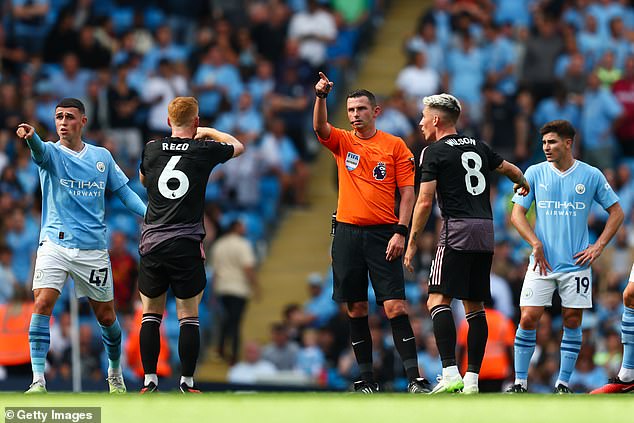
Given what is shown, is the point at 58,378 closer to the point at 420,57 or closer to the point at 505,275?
the point at 505,275

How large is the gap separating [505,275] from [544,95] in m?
5.17

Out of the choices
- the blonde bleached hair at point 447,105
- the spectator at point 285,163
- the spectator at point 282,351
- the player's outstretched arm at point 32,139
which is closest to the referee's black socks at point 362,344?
the blonde bleached hair at point 447,105

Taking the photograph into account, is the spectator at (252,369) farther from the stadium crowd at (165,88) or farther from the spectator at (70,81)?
the spectator at (70,81)

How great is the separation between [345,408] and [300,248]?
14704mm

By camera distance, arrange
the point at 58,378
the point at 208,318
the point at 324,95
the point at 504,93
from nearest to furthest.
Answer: the point at 324,95
the point at 58,378
the point at 208,318
the point at 504,93

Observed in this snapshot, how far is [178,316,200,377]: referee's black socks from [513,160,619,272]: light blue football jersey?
10.9ft

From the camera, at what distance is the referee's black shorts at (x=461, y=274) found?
13281 millimetres

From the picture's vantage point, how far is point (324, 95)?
518 inches

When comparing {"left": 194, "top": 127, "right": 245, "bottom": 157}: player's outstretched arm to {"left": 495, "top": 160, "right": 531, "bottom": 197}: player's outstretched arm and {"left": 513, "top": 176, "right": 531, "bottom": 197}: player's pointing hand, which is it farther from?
{"left": 513, "top": 176, "right": 531, "bottom": 197}: player's pointing hand

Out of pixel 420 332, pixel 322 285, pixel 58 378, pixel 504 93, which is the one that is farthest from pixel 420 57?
pixel 58 378

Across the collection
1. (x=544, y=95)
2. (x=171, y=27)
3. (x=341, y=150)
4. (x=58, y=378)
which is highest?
(x=171, y=27)

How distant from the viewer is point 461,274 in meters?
13.3

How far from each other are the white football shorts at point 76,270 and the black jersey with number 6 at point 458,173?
9.99 feet

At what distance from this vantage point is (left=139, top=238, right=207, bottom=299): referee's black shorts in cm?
1294
